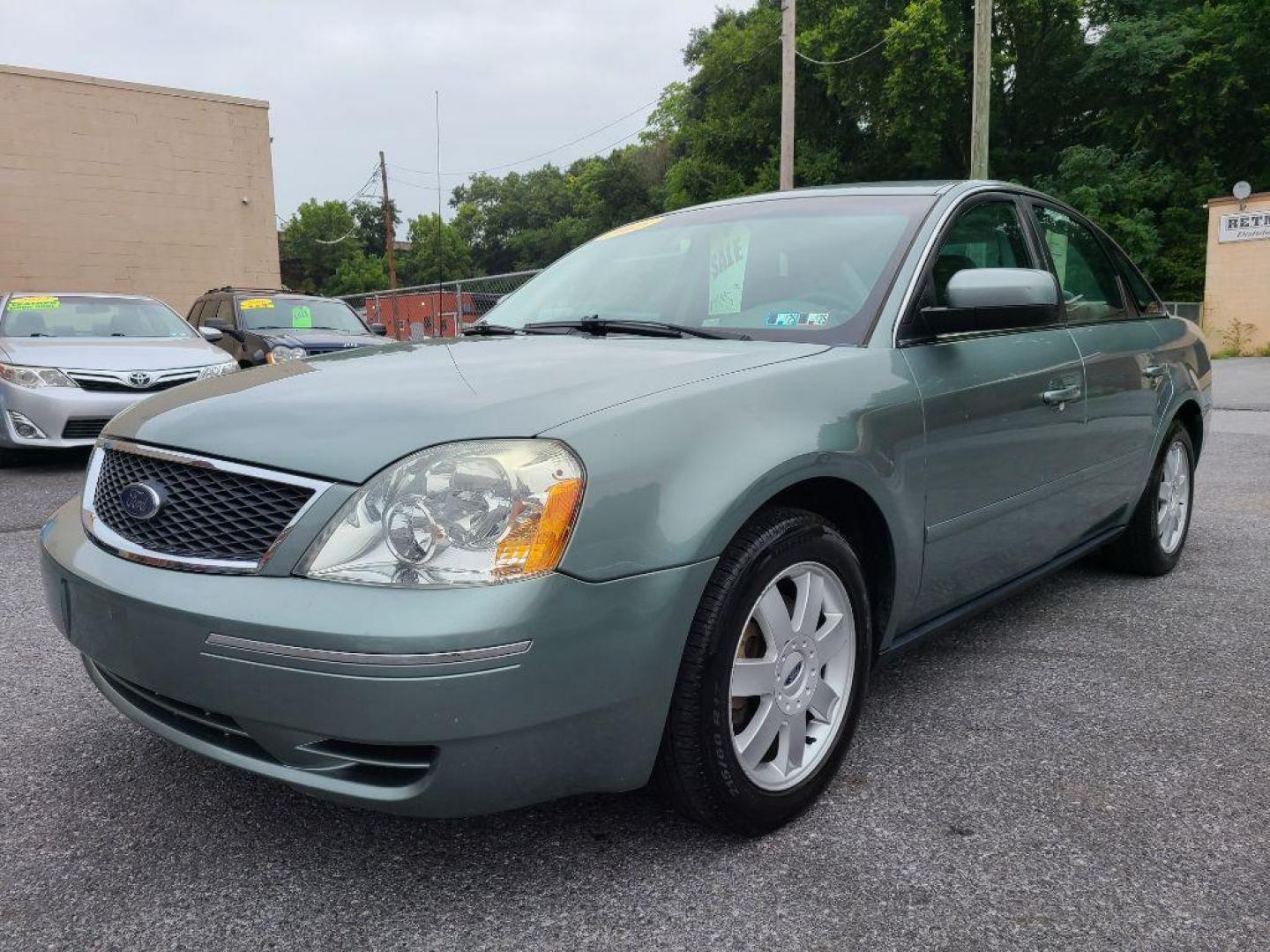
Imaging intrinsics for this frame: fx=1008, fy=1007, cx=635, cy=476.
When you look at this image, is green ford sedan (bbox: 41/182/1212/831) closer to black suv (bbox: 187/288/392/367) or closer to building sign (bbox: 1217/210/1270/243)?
black suv (bbox: 187/288/392/367)

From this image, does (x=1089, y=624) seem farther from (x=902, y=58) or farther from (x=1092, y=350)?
(x=902, y=58)

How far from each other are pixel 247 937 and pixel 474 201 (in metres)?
102

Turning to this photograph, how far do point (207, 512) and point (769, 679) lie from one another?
1.16 metres

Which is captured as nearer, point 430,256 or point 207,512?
point 207,512

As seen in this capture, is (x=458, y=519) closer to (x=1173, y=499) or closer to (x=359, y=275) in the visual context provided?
(x=1173, y=499)

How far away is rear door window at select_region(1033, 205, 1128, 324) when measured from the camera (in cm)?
345

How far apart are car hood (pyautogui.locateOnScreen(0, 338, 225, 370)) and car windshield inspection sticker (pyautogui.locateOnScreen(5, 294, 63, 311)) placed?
0.63 meters

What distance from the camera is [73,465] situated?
25.2 ft

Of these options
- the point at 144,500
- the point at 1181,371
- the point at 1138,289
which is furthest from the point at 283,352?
the point at 144,500

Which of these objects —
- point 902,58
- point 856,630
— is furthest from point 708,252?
point 902,58

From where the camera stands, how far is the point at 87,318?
8.29 metres

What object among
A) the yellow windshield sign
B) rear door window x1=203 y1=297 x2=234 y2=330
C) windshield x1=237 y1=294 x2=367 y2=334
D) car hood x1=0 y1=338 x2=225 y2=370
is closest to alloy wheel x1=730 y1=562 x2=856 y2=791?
the yellow windshield sign

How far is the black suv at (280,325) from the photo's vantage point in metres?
9.70

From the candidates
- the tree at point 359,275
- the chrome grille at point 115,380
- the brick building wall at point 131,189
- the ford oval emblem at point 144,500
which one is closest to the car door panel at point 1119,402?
the ford oval emblem at point 144,500
